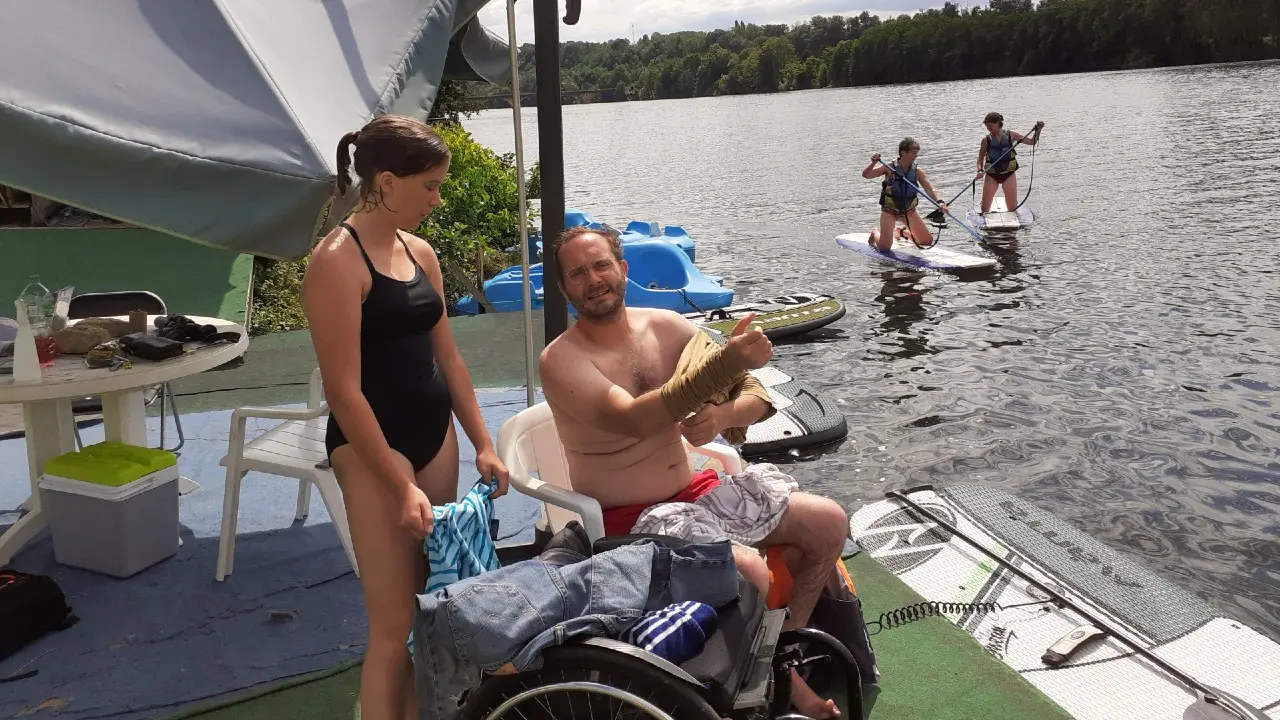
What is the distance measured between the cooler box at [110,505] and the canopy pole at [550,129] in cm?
171

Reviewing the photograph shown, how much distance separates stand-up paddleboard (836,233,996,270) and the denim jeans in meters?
12.1

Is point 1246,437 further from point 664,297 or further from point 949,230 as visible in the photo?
point 949,230

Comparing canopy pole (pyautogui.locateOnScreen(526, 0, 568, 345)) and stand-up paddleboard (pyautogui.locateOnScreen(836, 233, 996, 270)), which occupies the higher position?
canopy pole (pyautogui.locateOnScreen(526, 0, 568, 345))

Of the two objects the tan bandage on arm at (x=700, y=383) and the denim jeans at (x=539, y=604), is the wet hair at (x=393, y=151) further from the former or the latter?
the denim jeans at (x=539, y=604)

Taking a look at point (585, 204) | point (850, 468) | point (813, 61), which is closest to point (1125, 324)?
point (850, 468)

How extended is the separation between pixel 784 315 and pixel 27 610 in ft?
26.2

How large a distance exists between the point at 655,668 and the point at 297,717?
1624 millimetres

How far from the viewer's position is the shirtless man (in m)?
3.11

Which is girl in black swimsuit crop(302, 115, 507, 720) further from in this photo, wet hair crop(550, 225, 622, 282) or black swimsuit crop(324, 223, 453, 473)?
wet hair crop(550, 225, 622, 282)

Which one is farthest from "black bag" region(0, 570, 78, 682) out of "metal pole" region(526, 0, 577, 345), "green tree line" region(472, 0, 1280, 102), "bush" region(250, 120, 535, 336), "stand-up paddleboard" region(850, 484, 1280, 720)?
"green tree line" region(472, 0, 1280, 102)

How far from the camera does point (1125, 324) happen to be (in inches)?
449

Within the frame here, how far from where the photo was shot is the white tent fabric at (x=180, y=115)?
255 centimetres

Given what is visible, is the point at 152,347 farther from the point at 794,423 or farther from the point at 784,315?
the point at 784,315

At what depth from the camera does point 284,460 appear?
13.4 ft
